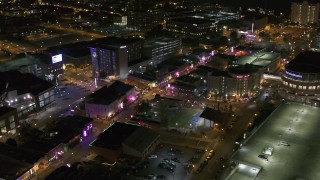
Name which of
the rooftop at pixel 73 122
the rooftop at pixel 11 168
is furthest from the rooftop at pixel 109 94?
the rooftop at pixel 11 168

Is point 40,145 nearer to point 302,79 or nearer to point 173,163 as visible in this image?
point 173,163

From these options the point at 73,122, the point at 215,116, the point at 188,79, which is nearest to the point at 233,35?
the point at 188,79

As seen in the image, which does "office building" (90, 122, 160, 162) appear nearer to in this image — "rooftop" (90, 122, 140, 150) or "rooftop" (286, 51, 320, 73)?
"rooftop" (90, 122, 140, 150)

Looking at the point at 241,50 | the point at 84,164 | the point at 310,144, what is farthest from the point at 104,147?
the point at 241,50

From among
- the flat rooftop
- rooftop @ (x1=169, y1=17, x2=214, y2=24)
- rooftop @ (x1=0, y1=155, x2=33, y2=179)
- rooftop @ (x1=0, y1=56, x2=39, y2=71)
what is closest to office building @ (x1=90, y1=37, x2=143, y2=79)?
rooftop @ (x1=0, y1=56, x2=39, y2=71)

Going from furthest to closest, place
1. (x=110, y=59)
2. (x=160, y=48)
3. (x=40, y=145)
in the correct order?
(x=160, y=48)
(x=110, y=59)
(x=40, y=145)

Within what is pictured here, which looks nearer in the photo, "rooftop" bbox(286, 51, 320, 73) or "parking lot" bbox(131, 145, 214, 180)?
"parking lot" bbox(131, 145, 214, 180)

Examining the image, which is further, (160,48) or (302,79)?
(160,48)
